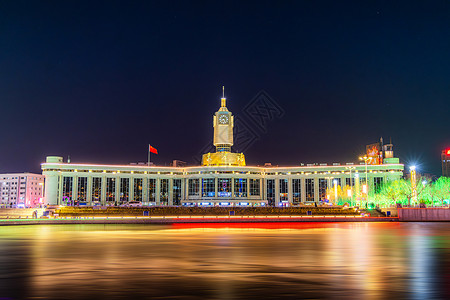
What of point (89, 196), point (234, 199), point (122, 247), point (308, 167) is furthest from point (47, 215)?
point (308, 167)

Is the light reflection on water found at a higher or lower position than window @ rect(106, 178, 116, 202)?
lower

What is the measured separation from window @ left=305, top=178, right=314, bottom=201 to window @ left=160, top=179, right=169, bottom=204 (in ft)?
175

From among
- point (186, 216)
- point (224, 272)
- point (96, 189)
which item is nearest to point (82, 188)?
point (96, 189)

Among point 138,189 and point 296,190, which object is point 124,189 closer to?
point 138,189

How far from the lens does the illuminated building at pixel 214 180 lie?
16375 cm

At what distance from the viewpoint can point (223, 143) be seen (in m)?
180

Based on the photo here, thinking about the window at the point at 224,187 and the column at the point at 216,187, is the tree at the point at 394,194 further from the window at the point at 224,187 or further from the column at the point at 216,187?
the column at the point at 216,187

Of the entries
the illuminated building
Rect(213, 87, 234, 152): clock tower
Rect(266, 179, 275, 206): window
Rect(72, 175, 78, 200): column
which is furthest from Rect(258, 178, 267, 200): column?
Rect(72, 175, 78, 200): column

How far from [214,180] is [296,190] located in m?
33.8

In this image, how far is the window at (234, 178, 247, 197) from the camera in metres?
169

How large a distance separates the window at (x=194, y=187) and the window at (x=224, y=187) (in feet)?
29.3

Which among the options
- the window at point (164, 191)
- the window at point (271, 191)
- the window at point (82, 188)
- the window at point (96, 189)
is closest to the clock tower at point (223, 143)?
the window at point (271, 191)

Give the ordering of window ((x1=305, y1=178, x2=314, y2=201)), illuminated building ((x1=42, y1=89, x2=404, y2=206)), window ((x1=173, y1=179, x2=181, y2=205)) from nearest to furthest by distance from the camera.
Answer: illuminated building ((x1=42, y1=89, x2=404, y2=206)), window ((x1=173, y1=179, x2=181, y2=205)), window ((x1=305, y1=178, x2=314, y2=201))

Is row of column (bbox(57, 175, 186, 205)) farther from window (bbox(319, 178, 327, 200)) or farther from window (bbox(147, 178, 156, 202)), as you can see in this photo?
window (bbox(319, 178, 327, 200))
